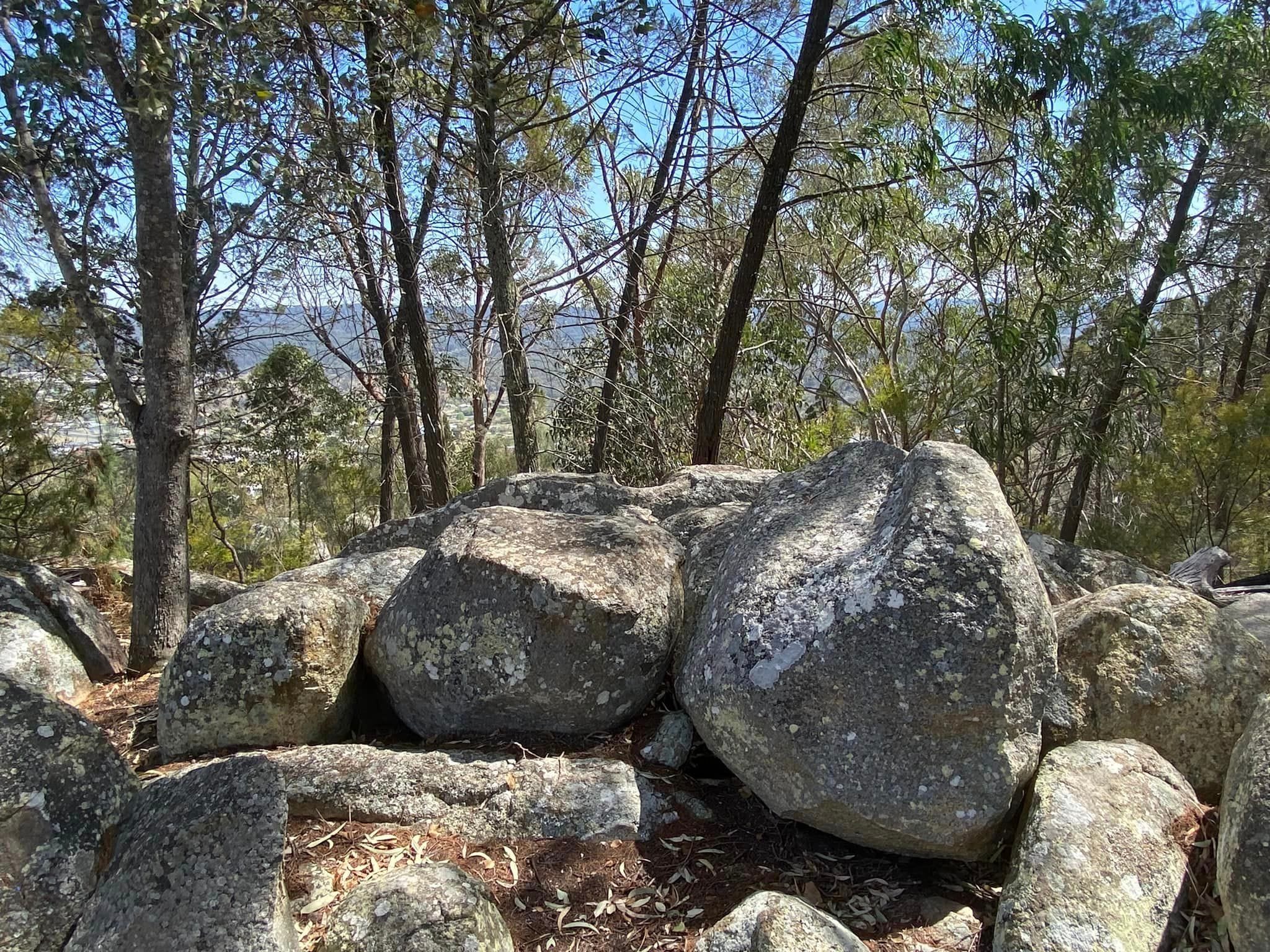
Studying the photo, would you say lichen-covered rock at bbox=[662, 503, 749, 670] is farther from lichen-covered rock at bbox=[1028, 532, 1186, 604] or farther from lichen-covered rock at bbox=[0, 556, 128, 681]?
lichen-covered rock at bbox=[0, 556, 128, 681]

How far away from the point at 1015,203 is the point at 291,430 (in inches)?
321

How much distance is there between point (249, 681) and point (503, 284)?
433cm

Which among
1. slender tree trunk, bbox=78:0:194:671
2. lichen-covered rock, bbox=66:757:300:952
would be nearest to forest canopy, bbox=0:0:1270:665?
slender tree trunk, bbox=78:0:194:671

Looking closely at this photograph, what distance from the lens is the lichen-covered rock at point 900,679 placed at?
7.50 feet

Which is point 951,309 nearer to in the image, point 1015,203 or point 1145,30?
point 1145,30

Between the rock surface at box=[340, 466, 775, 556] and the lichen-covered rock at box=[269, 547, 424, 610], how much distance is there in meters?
0.43

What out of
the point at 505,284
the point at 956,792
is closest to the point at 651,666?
the point at 956,792

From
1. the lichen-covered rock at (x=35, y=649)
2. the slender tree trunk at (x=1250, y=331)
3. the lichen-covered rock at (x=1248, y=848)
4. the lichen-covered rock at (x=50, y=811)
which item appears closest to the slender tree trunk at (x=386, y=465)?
the lichen-covered rock at (x=35, y=649)

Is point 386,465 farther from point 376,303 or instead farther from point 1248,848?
point 1248,848

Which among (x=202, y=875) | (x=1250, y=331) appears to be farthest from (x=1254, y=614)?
(x=1250, y=331)

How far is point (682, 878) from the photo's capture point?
2469 mm

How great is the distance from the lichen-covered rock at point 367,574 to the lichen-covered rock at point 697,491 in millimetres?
1243

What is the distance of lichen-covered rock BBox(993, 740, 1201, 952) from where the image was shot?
6.68 feet

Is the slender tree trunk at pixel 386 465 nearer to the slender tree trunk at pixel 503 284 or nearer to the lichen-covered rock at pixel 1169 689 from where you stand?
the slender tree trunk at pixel 503 284
